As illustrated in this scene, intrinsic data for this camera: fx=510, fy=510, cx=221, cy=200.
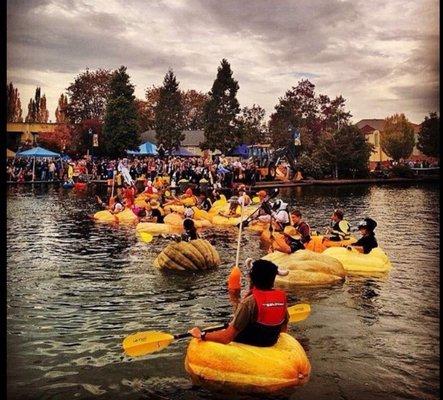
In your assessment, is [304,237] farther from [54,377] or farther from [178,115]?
[178,115]

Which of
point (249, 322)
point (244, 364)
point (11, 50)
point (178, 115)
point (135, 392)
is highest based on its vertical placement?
point (178, 115)

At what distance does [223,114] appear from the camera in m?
67.2

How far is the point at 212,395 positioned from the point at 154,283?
526cm

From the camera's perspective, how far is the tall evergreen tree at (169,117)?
65375mm

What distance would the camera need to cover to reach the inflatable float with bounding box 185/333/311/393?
18.8 feet

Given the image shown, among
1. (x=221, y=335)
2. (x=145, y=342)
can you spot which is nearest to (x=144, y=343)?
(x=145, y=342)

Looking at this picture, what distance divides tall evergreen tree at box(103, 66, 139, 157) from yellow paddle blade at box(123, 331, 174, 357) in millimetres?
46805

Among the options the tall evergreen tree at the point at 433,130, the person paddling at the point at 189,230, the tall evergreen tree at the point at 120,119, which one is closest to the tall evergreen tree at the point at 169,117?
the tall evergreen tree at the point at 120,119

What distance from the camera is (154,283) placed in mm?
10906

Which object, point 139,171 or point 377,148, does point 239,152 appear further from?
point 139,171

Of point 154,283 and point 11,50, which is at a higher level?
point 11,50

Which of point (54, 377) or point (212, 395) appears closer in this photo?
point (212, 395)

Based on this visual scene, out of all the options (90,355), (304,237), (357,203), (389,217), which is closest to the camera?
(90,355)
